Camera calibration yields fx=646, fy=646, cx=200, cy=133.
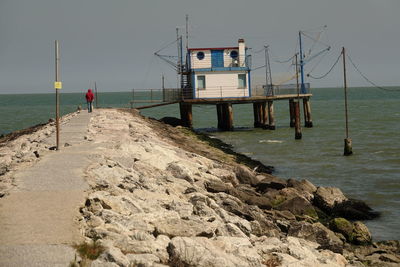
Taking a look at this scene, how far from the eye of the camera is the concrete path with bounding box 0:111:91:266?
851 centimetres

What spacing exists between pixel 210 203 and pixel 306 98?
37575 millimetres

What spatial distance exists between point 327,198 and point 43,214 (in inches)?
391

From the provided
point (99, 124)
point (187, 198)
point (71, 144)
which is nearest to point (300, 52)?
point (99, 124)

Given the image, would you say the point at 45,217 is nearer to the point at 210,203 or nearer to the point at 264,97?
the point at 210,203

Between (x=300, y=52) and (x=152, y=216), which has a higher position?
(x=300, y=52)

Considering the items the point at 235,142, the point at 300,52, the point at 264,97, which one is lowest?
the point at 235,142

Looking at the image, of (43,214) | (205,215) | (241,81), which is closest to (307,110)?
(241,81)

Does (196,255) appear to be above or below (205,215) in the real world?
below

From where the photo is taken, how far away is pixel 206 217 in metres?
11.6

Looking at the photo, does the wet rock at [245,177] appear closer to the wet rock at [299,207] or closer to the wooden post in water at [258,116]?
the wet rock at [299,207]

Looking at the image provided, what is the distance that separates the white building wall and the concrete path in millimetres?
30409

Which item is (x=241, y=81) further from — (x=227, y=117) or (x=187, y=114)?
(x=187, y=114)

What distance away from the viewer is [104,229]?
9.73 metres

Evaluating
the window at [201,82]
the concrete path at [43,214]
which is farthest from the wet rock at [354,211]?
the window at [201,82]
